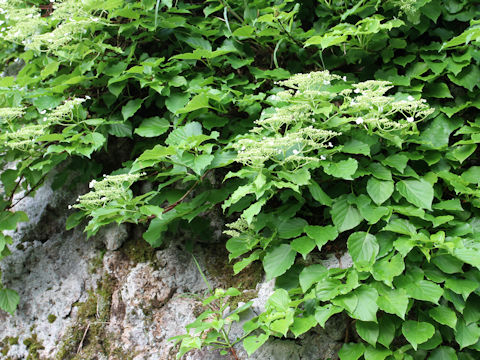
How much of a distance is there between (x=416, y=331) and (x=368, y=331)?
229 millimetres

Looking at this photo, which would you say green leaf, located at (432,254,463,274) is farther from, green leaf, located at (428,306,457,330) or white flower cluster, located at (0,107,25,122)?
white flower cluster, located at (0,107,25,122)

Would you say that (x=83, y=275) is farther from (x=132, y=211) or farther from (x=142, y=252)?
(x=132, y=211)

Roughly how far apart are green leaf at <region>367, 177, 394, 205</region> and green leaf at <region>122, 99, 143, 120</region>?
1693mm

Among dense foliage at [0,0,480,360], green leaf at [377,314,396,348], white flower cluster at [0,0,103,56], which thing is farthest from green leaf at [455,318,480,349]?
white flower cluster at [0,0,103,56]

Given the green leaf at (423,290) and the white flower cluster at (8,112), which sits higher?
the white flower cluster at (8,112)

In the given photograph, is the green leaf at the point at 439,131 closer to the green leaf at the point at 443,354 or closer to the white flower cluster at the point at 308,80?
the white flower cluster at the point at 308,80

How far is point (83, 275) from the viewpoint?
2.96 meters

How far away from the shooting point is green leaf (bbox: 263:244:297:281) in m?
2.08

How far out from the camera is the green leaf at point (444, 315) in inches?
73.4

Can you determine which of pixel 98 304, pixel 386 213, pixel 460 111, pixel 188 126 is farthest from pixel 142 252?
pixel 460 111

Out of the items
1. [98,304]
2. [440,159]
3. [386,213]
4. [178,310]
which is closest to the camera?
[386,213]

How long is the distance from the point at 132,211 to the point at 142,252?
0.74m

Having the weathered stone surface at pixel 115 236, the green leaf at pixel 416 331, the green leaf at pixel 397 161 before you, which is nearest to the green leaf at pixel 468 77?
the green leaf at pixel 397 161

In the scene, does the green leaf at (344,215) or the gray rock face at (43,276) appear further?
the gray rock face at (43,276)
